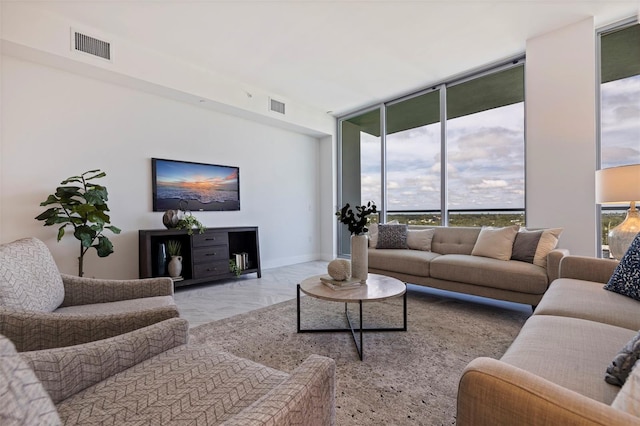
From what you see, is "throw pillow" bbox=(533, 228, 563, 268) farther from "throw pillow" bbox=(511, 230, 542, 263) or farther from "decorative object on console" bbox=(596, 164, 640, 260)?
"decorative object on console" bbox=(596, 164, 640, 260)

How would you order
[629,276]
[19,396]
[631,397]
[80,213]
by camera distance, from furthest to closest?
[80,213]
[629,276]
[631,397]
[19,396]

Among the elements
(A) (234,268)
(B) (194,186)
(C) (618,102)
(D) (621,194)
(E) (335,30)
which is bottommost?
(A) (234,268)

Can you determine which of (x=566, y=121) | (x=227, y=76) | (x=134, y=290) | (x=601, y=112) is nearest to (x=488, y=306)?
(x=566, y=121)

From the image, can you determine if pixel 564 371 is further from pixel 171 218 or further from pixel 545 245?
pixel 171 218

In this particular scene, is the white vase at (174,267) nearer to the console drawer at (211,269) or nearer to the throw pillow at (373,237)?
→ the console drawer at (211,269)

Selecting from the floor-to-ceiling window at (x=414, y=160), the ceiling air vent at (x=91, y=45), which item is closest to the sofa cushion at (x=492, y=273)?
the floor-to-ceiling window at (x=414, y=160)

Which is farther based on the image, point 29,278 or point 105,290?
point 105,290

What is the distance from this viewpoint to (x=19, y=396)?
0.39 metres

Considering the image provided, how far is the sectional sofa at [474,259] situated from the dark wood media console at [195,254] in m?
2.05

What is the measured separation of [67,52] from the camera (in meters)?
2.94

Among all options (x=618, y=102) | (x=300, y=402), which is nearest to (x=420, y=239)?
(x=618, y=102)

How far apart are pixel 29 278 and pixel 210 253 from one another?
A: 2652mm

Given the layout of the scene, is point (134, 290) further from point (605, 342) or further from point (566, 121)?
point (566, 121)

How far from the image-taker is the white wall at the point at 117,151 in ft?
9.73
